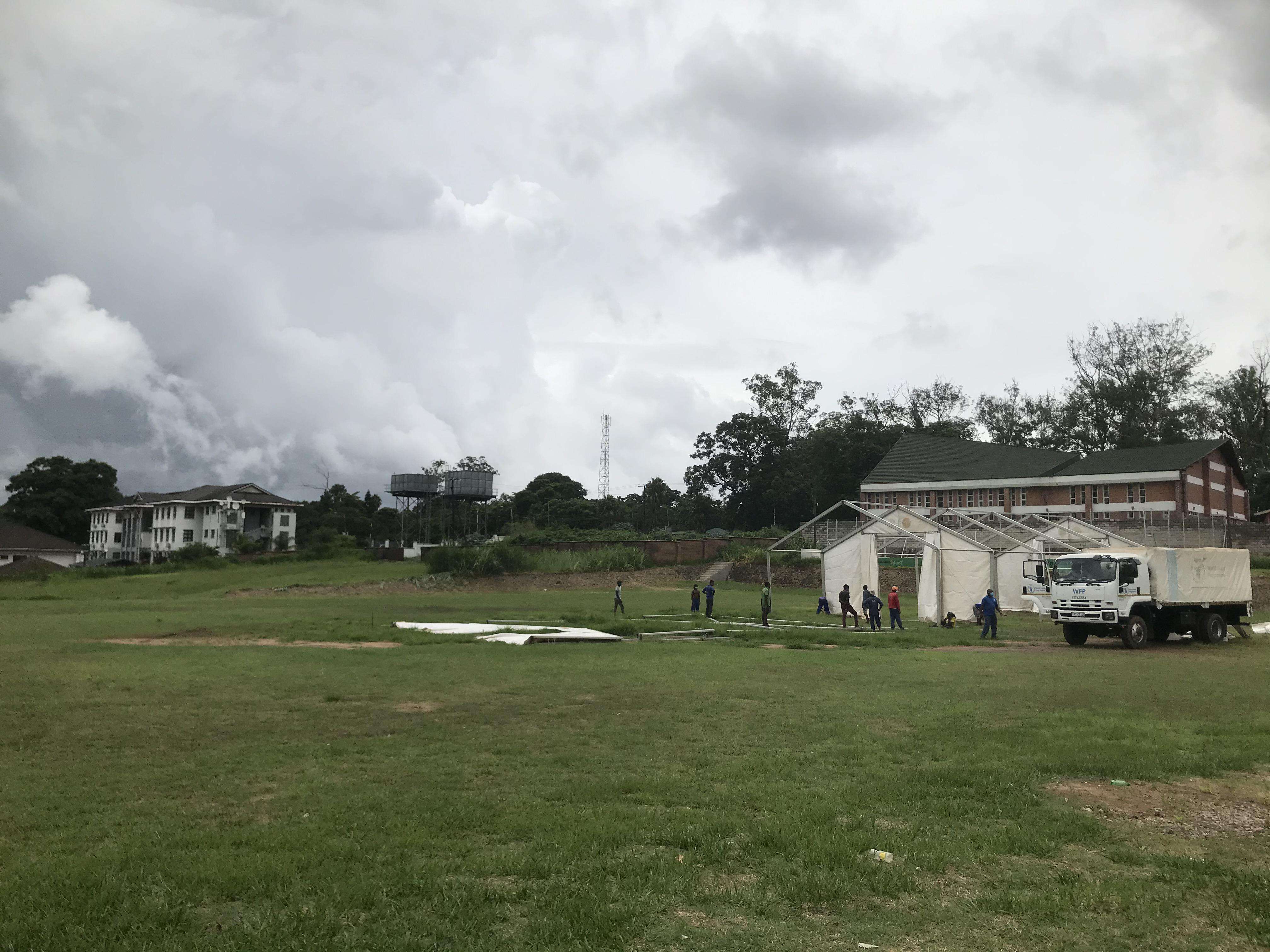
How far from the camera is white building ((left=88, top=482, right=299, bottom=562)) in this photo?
101 meters

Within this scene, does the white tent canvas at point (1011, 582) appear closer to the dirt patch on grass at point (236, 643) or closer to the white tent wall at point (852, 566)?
the white tent wall at point (852, 566)

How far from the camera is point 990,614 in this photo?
94.1ft

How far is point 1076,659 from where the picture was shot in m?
23.4

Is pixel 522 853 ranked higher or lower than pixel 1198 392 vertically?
lower

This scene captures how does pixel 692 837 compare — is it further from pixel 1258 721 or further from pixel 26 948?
pixel 1258 721

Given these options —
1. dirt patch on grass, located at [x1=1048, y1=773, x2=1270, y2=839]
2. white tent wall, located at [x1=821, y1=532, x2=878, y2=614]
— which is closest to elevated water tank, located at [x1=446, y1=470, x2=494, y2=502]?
white tent wall, located at [x1=821, y1=532, x2=878, y2=614]

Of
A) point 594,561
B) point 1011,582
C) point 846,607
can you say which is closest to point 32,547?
point 594,561

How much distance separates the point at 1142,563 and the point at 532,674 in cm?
1972

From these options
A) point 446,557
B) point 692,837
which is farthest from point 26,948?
Answer: point 446,557

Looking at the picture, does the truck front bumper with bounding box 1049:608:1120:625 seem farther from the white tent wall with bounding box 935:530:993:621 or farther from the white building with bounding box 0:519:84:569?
the white building with bounding box 0:519:84:569

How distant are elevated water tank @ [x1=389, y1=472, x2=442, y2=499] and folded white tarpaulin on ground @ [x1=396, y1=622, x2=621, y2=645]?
7317 cm

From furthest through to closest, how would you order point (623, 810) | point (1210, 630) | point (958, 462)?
point (958, 462)
point (1210, 630)
point (623, 810)

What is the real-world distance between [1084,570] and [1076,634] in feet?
6.35

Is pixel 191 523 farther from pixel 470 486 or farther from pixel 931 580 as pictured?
pixel 931 580
